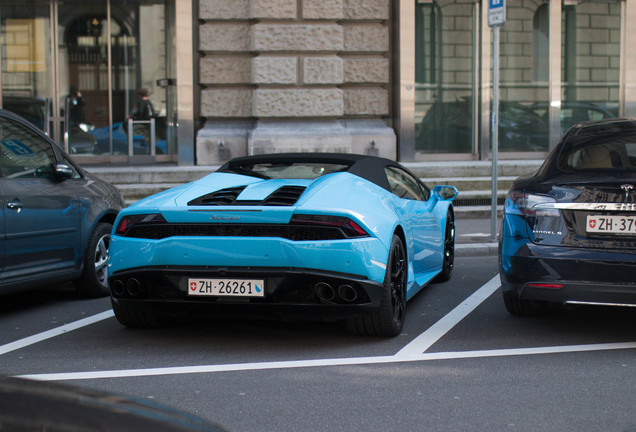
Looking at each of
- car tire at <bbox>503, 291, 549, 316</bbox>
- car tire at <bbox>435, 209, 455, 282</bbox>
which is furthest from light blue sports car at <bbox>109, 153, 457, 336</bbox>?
car tire at <bbox>435, 209, 455, 282</bbox>

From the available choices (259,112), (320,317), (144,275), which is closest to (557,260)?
(320,317)

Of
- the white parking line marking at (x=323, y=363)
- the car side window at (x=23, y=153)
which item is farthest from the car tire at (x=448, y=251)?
the car side window at (x=23, y=153)

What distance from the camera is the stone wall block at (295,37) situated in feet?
45.5

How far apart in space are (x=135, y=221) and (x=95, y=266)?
7.12 feet

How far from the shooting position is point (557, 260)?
567 cm

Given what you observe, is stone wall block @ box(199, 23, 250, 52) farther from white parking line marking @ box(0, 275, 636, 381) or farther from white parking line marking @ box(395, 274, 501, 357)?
white parking line marking @ box(0, 275, 636, 381)

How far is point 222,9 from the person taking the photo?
46.1 ft

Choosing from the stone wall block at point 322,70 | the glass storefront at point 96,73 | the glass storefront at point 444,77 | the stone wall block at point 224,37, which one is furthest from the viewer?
the glass storefront at point 444,77

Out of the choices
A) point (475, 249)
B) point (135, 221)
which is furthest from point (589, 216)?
point (475, 249)

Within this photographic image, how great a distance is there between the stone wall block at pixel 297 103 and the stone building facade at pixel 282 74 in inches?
0.6

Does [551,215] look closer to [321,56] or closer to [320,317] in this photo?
[320,317]

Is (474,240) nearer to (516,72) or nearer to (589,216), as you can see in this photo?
(589,216)

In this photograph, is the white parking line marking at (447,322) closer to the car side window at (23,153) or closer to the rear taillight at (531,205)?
the rear taillight at (531,205)

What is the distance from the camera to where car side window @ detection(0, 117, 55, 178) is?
22.1 ft
